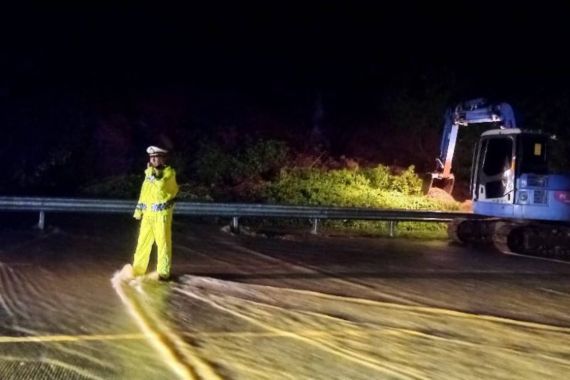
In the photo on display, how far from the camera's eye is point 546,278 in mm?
12375

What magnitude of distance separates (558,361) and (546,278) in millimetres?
5690

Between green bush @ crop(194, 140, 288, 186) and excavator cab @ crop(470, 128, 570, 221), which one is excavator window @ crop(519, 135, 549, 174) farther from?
green bush @ crop(194, 140, 288, 186)

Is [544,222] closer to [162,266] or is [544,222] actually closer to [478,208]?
[478,208]

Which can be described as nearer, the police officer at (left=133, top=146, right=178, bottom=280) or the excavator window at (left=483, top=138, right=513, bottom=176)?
the police officer at (left=133, top=146, right=178, bottom=280)

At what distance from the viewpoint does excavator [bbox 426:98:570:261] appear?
53.0 feet

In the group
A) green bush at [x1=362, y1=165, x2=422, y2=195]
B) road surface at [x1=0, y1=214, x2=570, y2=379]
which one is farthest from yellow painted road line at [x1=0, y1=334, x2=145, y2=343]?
green bush at [x1=362, y1=165, x2=422, y2=195]

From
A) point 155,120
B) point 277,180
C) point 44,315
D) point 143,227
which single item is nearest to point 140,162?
point 155,120

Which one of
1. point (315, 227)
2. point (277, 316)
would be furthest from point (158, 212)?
point (315, 227)

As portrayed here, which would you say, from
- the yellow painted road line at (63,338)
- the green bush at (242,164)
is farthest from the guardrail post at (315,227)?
the yellow painted road line at (63,338)

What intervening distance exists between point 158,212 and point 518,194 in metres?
9.02

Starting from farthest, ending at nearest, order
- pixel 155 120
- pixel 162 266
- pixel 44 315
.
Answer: pixel 155 120, pixel 162 266, pixel 44 315

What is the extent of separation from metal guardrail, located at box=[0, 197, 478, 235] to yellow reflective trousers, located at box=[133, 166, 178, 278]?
22.6 ft

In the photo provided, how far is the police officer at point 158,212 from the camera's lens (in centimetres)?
1012

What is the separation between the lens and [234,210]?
57.8ft
